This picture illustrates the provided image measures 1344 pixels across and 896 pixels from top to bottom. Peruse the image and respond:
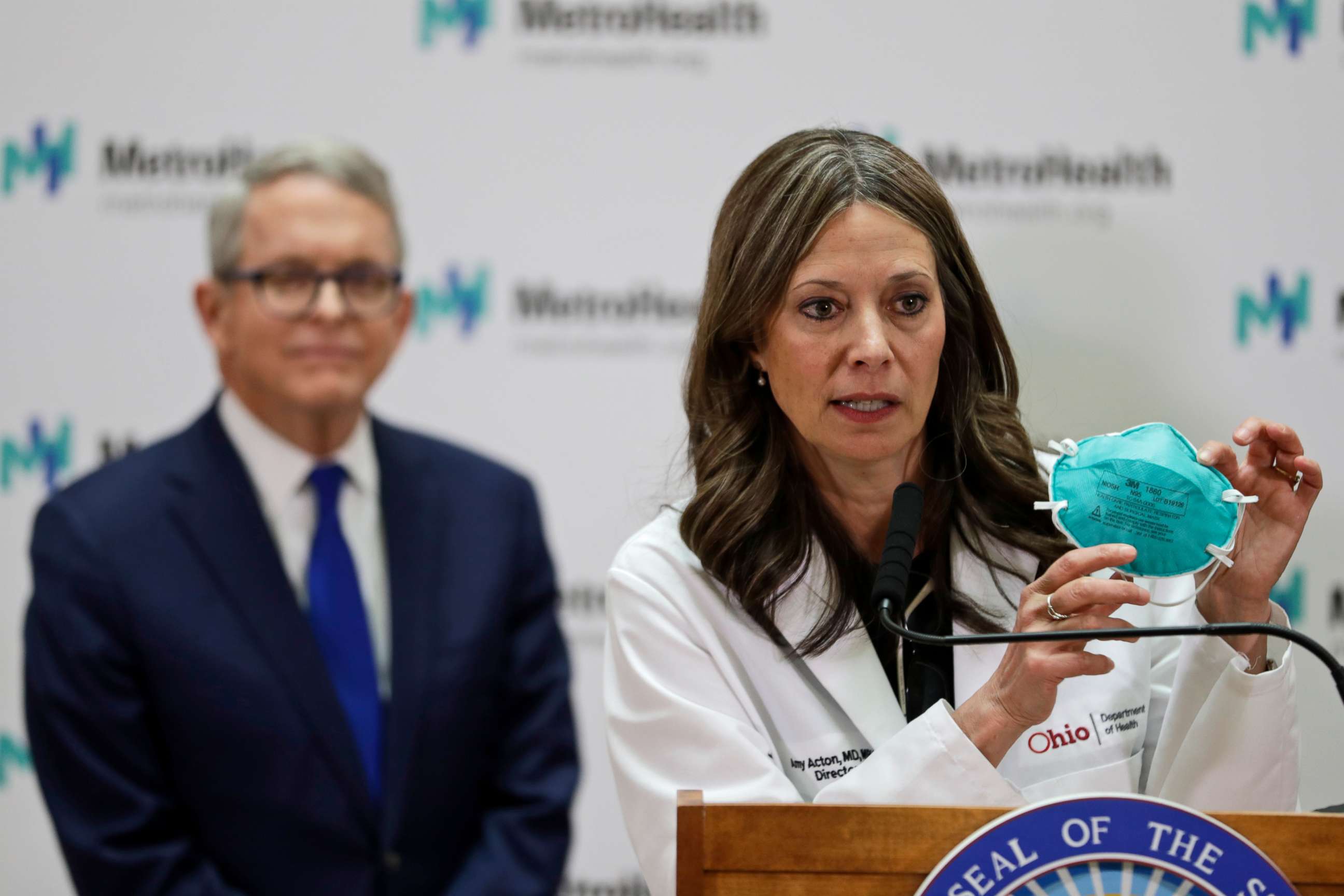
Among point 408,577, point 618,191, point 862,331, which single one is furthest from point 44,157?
point 862,331

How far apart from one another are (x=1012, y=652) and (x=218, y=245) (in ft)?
6.36

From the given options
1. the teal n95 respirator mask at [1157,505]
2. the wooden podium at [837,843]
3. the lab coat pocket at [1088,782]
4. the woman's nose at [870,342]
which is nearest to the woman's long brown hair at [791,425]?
the woman's nose at [870,342]

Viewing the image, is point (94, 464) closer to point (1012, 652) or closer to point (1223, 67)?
point (1012, 652)

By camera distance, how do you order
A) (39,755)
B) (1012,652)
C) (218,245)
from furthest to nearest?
(218,245) → (39,755) → (1012,652)

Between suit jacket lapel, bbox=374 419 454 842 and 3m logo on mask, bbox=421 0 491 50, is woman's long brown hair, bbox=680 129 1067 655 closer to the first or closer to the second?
suit jacket lapel, bbox=374 419 454 842

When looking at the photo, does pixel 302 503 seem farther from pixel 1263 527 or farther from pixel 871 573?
pixel 1263 527

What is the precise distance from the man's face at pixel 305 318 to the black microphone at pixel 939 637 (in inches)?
60.2

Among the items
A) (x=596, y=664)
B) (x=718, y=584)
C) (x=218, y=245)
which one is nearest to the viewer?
(x=718, y=584)

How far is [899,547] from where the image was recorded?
1.38 meters

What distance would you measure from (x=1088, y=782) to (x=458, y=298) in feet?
6.48

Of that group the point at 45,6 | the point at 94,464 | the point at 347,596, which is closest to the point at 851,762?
the point at 347,596

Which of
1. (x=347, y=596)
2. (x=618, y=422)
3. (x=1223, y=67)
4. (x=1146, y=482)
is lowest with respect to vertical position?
(x=347, y=596)

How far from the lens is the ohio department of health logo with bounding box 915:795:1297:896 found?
1.08 metres

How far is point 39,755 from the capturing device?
237 cm
